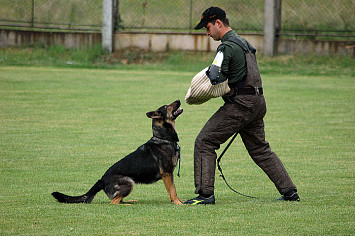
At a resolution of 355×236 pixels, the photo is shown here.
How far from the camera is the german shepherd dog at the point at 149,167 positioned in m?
6.09

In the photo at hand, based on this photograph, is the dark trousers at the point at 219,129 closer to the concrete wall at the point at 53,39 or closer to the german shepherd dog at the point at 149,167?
the german shepherd dog at the point at 149,167

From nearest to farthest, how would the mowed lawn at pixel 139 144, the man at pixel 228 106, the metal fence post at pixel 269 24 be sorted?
the mowed lawn at pixel 139 144 < the man at pixel 228 106 < the metal fence post at pixel 269 24

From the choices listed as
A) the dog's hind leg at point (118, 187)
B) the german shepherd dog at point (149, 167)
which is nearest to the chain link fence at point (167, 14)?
the german shepherd dog at point (149, 167)

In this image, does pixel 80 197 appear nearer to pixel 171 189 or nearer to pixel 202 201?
pixel 171 189

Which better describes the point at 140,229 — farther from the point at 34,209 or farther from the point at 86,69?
the point at 86,69

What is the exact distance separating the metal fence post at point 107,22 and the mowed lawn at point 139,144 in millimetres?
2701

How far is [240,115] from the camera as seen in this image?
5.94m

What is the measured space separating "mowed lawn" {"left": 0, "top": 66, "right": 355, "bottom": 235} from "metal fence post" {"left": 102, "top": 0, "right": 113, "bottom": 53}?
2.70 m

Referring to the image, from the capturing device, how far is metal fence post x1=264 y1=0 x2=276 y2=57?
20.7m

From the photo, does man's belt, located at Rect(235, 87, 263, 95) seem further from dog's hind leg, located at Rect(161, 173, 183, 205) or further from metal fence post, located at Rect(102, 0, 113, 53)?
metal fence post, located at Rect(102, 0, 113, 53)

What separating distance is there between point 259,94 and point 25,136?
577cm

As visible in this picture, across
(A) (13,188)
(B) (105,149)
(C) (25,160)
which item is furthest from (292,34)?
(A) (13,188)

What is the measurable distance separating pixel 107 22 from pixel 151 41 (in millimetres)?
1877

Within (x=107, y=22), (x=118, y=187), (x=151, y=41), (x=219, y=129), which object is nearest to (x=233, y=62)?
(x=219, y=129)
